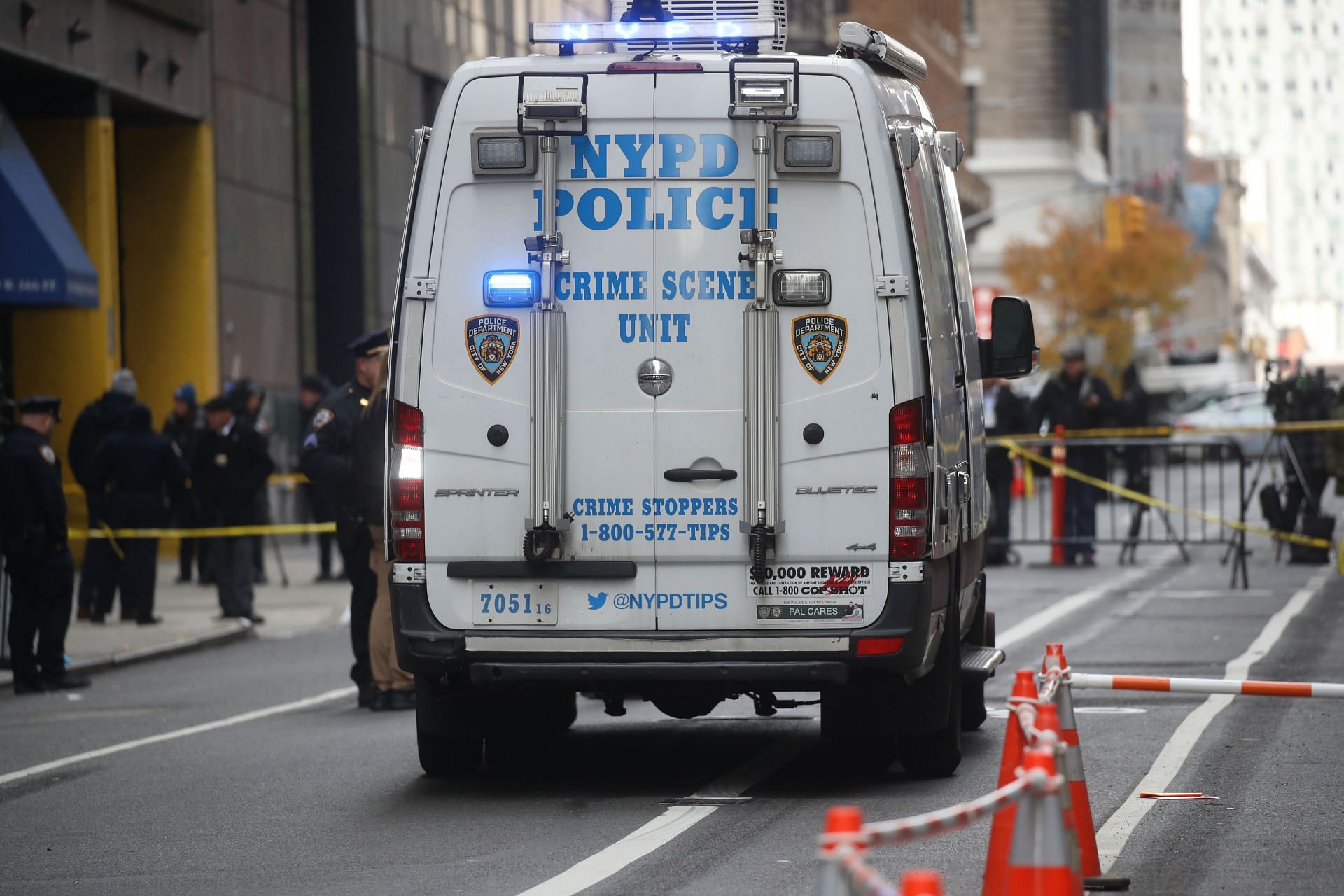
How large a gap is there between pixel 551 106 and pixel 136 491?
1100 cm

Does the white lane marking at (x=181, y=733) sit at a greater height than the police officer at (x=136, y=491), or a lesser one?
lesser

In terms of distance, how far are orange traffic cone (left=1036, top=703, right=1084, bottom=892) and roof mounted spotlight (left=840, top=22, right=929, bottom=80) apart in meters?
3.32

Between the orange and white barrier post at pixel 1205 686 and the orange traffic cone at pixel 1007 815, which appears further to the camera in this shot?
the orange and white barrier post at pixel 1205 686

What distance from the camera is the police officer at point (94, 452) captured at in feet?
60.7

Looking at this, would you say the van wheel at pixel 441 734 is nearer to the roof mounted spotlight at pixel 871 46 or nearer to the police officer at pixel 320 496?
the roof mounted spotlight at pixel 871 46

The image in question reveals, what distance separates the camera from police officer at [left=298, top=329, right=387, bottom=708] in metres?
11.6

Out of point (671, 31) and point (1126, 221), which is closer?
point (671, 31)

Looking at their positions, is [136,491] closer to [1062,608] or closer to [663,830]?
[1062,608]

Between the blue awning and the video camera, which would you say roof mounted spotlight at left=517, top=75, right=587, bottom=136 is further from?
the blue awning

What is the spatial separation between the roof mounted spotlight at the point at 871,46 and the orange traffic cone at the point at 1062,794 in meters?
3.32

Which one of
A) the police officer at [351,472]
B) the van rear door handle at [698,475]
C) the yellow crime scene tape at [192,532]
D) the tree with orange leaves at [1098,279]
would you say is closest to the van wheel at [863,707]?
the van rear door handle at [698,475]

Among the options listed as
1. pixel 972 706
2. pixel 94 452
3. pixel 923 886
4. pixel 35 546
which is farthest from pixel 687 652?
pixel 94 452

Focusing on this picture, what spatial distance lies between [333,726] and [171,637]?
6070 mm

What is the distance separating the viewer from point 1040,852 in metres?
5.17
